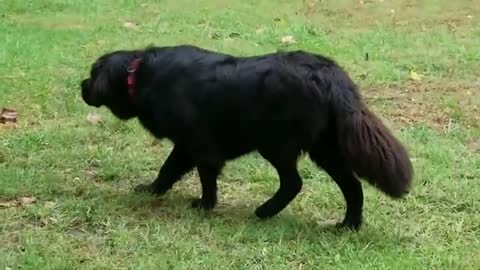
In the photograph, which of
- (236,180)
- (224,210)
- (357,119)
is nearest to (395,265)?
(357,119)

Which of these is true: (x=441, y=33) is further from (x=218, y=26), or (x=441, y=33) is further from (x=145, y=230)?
(x=145, y=230)

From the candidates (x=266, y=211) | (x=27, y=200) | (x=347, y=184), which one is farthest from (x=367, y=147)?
(x=27, y=200)

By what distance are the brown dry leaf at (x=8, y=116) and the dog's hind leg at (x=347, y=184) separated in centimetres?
287

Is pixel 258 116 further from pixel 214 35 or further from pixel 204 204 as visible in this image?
pixel 214 35

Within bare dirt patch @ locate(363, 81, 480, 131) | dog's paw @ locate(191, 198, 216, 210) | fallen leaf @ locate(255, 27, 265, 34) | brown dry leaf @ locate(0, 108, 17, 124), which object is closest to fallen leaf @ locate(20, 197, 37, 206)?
dog's paw @ locate(191, 198, 216, 210)

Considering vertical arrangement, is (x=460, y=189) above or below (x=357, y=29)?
above

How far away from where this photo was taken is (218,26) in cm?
1103

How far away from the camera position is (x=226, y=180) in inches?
229

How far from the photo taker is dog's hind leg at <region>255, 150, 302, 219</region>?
4.96 meters

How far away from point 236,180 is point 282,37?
4716mm

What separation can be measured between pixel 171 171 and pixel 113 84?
629 millimetres

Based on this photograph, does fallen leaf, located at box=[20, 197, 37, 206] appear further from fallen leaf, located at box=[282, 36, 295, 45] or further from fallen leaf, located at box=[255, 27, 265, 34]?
fallen leaf, located at box=[255, 27, 265, 34]

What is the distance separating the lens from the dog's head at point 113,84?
541cm

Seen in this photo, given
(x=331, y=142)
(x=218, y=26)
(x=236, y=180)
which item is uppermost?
(x=331, y=142)
